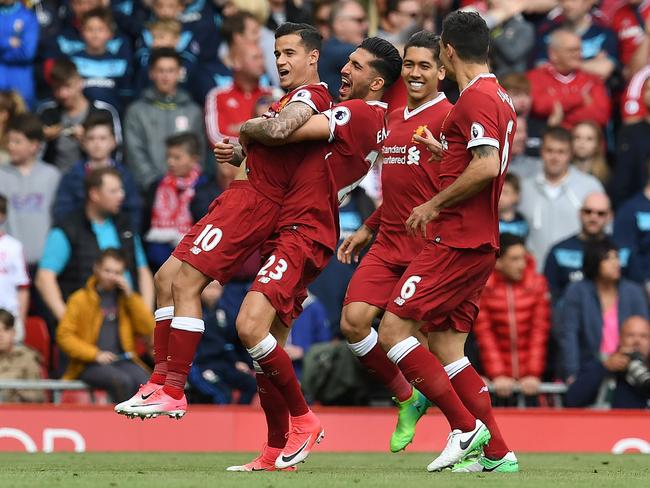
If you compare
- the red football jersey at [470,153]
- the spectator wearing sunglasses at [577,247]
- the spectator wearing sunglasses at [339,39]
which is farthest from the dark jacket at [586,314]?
the red football jersey at [470,153]

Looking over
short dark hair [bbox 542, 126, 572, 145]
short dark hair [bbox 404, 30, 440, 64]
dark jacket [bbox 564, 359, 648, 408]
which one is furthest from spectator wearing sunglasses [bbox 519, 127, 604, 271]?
short dark hair [bbox 404, 30, 440, 64]

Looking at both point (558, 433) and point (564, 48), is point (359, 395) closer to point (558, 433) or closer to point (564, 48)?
point (558, 433)

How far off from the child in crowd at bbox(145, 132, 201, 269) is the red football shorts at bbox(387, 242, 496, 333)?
5.92 m

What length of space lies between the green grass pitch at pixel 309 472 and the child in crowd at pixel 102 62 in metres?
5.00

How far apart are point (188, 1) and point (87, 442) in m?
6.41

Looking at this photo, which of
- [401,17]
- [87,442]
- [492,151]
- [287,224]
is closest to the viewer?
[492,151]

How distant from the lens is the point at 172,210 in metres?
14.6

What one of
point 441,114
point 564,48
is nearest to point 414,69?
point 441,114

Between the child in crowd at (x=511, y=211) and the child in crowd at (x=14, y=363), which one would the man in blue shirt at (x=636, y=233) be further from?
the child in crowd at (x=14, y=363)

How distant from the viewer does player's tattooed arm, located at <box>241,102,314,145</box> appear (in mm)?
8906

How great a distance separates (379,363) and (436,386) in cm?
90

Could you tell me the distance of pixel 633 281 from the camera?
579 inches

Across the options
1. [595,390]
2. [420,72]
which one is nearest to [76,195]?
[595,390]

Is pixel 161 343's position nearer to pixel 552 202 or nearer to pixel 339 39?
pixel 552 202
